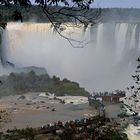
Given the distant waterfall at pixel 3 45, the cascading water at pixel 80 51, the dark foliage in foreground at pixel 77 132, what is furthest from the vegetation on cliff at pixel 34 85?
the dark foliage in foreground at pixel 77 132

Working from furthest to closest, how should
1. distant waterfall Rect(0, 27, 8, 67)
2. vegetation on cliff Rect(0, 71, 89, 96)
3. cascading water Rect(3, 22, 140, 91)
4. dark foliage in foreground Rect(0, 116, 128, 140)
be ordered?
cascading water Rect(3, 22, 140, 91) → distant waterfall Rect(0, 27, 8, 67) → vegetation on cliff Rect(0, 71, 89, 96) → dark foliage in foreground Rect(0, 116, 128, 140)

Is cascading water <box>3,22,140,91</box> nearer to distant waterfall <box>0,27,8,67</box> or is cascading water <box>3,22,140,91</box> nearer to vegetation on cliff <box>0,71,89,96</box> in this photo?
distant waterfall <box>0,27,8,67</box>

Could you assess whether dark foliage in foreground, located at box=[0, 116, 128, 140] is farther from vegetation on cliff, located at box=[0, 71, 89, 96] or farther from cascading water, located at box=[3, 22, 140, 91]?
cascading water, located at box=[3, 22, 140, 91]

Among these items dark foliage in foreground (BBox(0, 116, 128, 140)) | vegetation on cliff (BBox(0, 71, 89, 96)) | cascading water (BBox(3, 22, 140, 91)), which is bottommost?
cascading water (BBox(3, 22, 140, 91))

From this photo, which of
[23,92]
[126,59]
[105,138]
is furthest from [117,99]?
[126,59]

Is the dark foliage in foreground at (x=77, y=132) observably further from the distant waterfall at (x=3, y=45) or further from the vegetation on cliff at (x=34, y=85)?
the distant waterfall at (x=3, y=45)

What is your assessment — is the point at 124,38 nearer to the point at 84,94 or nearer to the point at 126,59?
the point at 126,59

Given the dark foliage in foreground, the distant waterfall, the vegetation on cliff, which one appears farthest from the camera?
the distant waterfall

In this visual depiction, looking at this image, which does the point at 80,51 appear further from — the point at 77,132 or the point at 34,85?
the point at 77,132

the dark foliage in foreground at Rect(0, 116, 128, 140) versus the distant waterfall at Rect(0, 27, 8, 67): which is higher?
the dark foliage in foreground at Rect(0, 116, 128, 140)

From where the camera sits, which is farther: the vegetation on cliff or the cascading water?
the cascading water

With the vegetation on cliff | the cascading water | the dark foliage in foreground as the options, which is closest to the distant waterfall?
the cascading water
